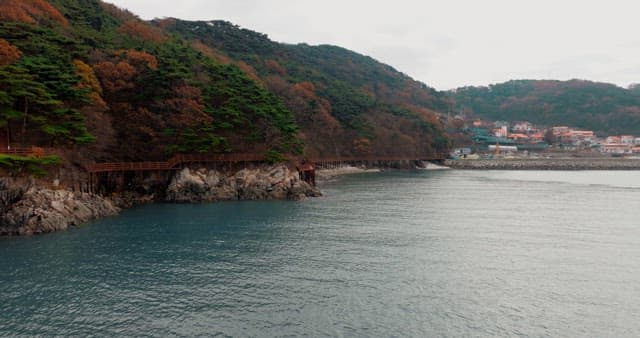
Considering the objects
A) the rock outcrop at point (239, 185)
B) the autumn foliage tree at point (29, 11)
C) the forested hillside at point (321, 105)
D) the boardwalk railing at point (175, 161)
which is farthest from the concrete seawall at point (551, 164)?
the autumn foliage tree at point (29, 11)

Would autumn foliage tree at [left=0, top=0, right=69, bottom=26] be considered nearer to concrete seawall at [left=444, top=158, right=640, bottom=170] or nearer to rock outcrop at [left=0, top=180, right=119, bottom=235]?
rock outcrop at [left=0, top=180, right=119, bottom=235]

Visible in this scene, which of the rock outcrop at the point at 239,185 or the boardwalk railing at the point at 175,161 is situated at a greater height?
the boardwalk railing at the point at 175,161

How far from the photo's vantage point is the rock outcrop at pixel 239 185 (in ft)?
180

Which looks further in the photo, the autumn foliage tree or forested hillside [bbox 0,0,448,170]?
the autumn foliage tree

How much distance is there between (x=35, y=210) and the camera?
35.9 m

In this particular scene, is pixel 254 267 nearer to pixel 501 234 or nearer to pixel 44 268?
pixel 44 268

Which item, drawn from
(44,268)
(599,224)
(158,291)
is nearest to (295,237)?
(158,291)

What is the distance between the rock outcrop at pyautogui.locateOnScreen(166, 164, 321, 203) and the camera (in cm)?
5484

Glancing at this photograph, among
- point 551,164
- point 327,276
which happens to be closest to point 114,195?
point 327,276

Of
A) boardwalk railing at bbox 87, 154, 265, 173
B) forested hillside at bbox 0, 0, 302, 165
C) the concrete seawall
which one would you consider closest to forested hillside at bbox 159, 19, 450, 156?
the concrete seawall

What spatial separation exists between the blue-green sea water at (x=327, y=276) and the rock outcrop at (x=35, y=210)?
8.04 ft

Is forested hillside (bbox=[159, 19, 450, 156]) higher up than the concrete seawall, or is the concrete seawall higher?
forested hillside (bbox=[159, 19, 450, 156])

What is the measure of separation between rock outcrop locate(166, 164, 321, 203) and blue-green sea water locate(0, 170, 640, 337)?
9.33 m

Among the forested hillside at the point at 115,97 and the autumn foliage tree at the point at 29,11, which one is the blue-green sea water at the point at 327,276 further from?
the autumn foliage tree at the point at 29,11
